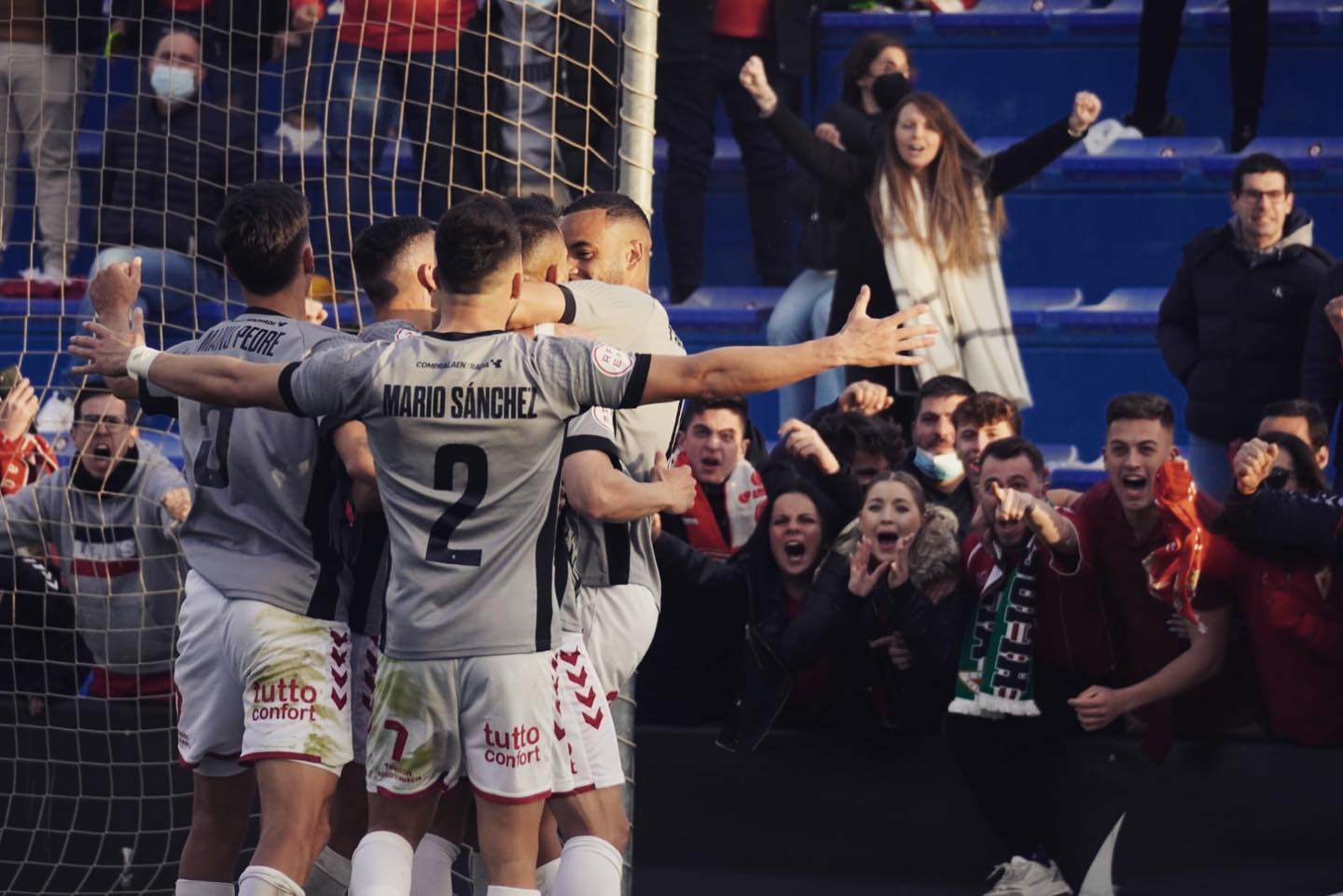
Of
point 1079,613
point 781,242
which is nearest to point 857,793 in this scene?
point 1079,613

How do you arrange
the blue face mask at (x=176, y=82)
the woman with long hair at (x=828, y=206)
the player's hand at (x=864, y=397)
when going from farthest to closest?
1. the blue face mask at (x=176, y=82)
2. the woman with long hair at (x=828, y=206)
3. the player's hand at (x=864, y=397)

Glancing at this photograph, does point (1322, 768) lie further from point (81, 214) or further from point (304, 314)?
point (81, 214)

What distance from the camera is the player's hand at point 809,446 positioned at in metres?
6.04

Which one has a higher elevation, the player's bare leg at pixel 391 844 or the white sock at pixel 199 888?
the player's bare leg at pixel 391 844

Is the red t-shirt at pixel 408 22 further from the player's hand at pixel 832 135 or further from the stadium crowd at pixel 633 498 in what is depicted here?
the player's hand at pixel 832 135

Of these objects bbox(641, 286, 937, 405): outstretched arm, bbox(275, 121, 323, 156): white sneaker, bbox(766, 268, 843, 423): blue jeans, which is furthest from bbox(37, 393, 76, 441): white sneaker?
bbox(641, 286, 937, 405): outstretched arm

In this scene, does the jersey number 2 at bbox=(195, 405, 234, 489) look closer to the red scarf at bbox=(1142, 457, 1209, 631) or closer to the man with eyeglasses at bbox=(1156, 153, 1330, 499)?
the red scarf at bbox=(1142, 457, 1209, 631)

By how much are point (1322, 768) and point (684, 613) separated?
1832 mm

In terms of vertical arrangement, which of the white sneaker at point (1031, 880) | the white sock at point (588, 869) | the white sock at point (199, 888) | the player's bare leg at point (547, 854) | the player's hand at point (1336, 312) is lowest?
the white sneaker at point (1031, 880)

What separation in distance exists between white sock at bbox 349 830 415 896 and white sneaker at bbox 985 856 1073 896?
2207mm

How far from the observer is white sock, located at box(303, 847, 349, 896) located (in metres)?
4.93

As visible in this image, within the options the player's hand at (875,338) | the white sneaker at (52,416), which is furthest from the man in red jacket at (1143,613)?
the white sneaker at (52,416)

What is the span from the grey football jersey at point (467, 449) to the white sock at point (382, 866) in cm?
38

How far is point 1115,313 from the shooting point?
866cm
